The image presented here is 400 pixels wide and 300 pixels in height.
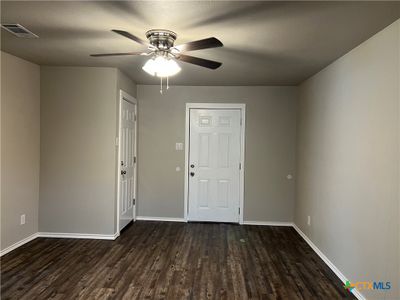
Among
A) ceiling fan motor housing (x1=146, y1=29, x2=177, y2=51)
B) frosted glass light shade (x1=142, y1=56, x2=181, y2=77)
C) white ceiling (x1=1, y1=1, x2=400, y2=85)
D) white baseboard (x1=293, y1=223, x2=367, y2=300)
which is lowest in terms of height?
white baseboard (x1=293, y1=223, x2=367, y2=300)

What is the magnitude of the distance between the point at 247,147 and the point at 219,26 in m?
2.80

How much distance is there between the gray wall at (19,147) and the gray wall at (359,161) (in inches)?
151

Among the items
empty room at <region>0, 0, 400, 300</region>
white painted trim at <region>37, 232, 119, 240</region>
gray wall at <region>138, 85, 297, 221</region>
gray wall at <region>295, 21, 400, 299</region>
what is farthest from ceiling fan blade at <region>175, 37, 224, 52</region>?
white painted trim at <region>37, 232, 119, 240</region>

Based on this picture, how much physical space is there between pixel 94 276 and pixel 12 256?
1188 mm

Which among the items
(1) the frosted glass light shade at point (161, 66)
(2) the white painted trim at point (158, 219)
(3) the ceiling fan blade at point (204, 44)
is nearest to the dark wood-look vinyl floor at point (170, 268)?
(2) the white painted trim at point (158, 219)

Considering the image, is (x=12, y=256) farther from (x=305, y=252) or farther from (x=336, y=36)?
(x=336, y=36)

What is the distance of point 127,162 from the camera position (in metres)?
4.56

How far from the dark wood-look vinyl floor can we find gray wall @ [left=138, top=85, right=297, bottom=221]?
70cm

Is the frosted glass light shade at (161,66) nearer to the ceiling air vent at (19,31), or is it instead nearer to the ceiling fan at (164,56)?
the ceiling fan at (164,56)

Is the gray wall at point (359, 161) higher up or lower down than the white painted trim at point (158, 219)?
higher up

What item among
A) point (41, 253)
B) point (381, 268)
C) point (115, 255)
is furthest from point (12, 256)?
point (381, 268)

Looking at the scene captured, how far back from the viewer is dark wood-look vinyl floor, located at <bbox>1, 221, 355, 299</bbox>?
2.66m

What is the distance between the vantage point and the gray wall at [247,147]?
16.0 ft

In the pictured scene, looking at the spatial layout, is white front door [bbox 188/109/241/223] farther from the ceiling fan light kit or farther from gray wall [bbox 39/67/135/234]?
the ceiling fan light kit
